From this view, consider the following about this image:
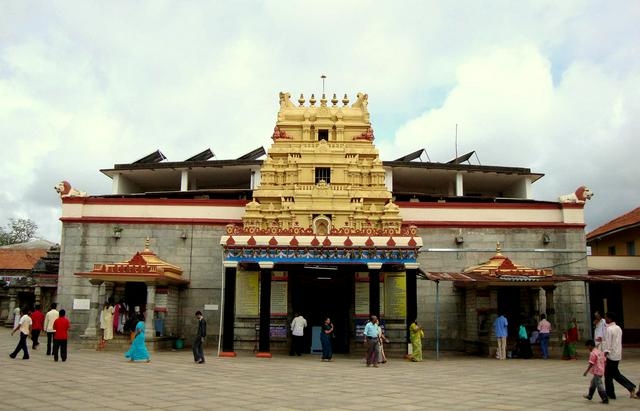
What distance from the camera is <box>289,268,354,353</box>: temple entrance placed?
2445cm

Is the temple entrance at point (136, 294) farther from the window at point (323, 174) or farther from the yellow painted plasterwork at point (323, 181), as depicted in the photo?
the window at point (323, 174)

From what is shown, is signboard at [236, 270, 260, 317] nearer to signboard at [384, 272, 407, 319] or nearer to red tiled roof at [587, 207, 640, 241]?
signboard at [384, 272, 407, 319]

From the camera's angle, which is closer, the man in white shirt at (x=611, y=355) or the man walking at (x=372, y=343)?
the man in white shirt at (x=611, y=355)

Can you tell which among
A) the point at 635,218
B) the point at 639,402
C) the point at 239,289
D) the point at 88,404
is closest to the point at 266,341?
the point at 239,289

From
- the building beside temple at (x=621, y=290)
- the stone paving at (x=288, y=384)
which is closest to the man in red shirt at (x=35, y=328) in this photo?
the stone paving at (x=288, y=384)

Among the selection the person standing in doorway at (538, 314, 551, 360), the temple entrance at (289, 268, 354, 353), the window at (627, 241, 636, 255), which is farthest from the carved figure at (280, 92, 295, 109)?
the window at (627, 241, 636, 255)

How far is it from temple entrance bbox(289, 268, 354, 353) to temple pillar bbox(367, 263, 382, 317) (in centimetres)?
286

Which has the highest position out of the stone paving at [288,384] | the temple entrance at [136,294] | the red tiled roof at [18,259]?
the red tiled roof at [18,259]

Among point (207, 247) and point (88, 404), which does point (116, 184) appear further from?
point (88, 404)

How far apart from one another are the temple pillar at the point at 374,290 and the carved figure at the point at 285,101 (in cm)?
975

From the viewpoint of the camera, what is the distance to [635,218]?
107 ft

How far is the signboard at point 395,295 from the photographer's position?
79.2 feet

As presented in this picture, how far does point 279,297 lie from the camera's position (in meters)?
24.2

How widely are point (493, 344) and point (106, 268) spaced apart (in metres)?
14.1
